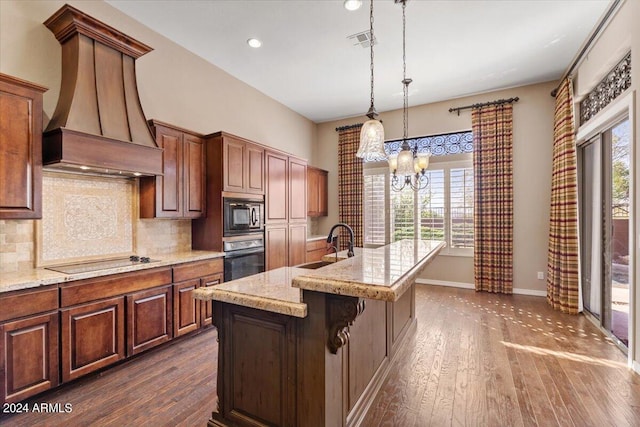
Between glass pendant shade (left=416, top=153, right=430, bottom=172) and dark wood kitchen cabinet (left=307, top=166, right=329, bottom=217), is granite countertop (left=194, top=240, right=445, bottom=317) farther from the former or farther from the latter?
dark wood kitchen cabinet (left=307, top=166, right=329, bottom=217)

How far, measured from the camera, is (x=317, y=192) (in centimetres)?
611

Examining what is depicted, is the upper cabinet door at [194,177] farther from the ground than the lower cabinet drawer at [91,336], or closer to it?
farther from the ground

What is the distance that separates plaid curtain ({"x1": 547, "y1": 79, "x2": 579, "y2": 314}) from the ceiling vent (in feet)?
9.28

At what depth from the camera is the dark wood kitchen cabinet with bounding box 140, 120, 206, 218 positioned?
10.2 ft

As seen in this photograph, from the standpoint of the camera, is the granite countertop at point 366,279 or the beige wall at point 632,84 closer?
the granite countertop at point 366,279

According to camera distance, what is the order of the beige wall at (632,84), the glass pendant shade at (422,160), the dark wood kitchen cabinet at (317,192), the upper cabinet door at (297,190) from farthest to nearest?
the dark wood kitchen cabinet at (317,192)
the upper cabinet door at (297,190)
the glass pendant shade at (422,160)
the beige wall at (632,84)

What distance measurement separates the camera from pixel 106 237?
2.97 m

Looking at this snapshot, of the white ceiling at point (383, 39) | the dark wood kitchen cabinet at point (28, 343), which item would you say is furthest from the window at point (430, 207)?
the dark wood kitchen cabinet at point (28, 343)

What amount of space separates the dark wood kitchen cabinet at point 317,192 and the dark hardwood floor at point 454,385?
319 centimetres

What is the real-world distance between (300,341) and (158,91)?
3.32 m

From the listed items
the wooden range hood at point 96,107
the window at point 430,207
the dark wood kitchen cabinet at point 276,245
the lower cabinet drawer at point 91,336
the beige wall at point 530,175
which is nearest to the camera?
the lower cabinet drawer at point 91,336

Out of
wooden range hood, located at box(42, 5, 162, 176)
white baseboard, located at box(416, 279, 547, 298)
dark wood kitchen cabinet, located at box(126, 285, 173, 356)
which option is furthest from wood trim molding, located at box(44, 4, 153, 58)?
white baseboard, located at box(416, 279, 547, 298)

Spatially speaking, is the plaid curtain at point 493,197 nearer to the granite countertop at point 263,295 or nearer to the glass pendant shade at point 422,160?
the glass pendant shade at point 422,160

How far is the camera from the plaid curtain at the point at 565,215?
152 inches
